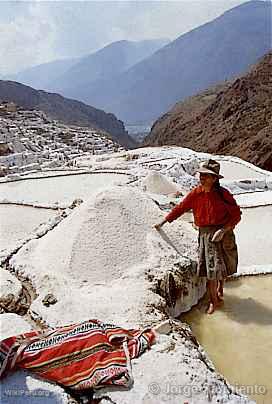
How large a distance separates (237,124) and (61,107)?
84.9 feet

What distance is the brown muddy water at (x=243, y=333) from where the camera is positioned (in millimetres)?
2420

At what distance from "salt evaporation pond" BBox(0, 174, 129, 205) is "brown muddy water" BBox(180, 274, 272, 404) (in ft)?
12.1

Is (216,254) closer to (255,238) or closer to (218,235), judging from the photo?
(218,235)

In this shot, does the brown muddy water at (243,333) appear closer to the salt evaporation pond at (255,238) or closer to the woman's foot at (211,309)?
the woman's foot at (211,309)

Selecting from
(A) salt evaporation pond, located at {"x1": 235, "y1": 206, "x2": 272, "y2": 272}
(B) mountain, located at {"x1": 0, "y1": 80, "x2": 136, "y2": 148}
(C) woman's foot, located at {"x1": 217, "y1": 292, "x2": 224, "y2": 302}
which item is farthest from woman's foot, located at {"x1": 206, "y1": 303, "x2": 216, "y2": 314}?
(B) mountain, located at {"x1": 0, "y1": 80, "x2": 136, "y2": 148}

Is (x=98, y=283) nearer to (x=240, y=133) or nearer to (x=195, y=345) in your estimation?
(x=195, y=345)

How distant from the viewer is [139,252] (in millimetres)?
3084

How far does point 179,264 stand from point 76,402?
4.34 feet

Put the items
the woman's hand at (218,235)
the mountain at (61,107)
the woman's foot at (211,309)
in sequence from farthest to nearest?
the mountain at (61,107) < the woman's foot at (211,309) < the woman's hand at (218,235)

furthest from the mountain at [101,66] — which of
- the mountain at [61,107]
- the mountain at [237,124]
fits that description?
the mountain at [237,124]

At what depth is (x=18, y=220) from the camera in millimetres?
5281

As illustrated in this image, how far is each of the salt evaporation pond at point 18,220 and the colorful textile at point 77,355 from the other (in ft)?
8.14

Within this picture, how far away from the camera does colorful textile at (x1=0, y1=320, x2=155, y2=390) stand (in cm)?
202

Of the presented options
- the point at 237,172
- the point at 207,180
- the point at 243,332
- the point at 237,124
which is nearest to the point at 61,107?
the point at 237,124
